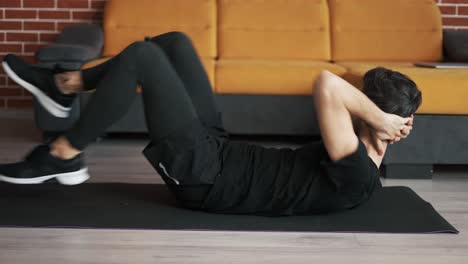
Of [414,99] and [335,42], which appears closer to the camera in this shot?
[414,99]

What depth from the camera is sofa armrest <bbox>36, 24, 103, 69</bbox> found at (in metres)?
3.91

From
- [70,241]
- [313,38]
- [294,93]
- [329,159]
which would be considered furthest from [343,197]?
[313,38]

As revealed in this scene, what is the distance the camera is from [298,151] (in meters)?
2.52

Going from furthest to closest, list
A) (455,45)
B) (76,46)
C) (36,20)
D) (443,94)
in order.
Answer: (36,20) < (455,45) < (76,46) < (443,94)

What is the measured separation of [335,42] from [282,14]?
381 mm

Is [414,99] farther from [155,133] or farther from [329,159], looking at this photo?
[155,133]

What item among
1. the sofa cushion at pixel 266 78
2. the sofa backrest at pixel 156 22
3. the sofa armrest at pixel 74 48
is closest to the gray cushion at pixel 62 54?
the sofa armrest at pixel 74 48

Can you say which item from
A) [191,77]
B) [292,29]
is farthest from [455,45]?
[191,77]

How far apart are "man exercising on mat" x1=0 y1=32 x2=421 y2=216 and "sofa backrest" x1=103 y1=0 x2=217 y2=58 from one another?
1951 millimetres

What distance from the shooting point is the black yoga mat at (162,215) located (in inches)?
97.1

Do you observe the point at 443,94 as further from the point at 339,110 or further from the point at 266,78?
the point at 339,110

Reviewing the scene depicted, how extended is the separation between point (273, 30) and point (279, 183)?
2267 mm

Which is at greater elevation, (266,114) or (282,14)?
(282,14)

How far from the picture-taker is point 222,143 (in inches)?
99.2
